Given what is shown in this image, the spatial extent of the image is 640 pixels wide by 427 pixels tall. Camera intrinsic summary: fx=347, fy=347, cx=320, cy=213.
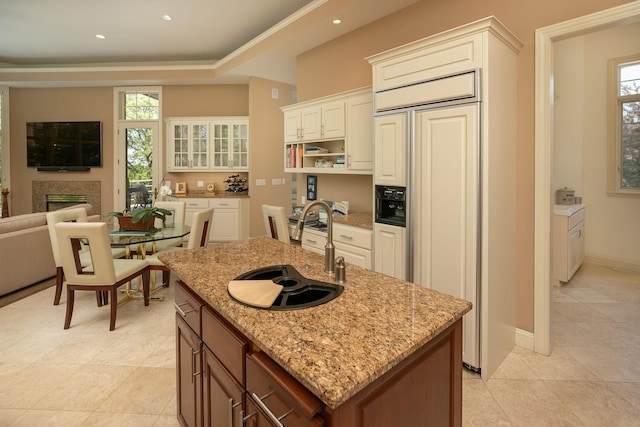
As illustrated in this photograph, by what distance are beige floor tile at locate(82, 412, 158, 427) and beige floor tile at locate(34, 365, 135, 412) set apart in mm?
102

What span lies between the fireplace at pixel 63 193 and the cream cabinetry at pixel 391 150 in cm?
663

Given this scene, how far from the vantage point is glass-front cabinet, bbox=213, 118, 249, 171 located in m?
6.70

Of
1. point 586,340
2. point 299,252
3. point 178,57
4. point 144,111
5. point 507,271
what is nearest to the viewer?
point 299,252

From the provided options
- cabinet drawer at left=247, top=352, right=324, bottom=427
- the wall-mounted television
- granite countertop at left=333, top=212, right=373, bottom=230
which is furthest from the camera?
the wall-mounted television

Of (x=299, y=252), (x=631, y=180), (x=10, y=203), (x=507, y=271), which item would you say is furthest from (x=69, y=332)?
(x=631, y=180)

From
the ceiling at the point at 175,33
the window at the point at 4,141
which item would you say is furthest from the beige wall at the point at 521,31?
the window at the point at 4,141

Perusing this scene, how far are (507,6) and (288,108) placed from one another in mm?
2589

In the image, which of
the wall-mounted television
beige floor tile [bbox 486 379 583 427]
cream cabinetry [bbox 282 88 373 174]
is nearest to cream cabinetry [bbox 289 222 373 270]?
cream cabinetry [bbox 282 88 373 174]

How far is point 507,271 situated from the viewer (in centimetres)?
256

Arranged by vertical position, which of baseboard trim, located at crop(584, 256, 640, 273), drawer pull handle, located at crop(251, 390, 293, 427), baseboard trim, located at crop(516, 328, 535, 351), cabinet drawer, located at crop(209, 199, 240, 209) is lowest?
baseboard trim, located at crop(516, 328, 535, 351)

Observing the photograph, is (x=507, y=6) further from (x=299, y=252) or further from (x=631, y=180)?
(x=631, y=180)

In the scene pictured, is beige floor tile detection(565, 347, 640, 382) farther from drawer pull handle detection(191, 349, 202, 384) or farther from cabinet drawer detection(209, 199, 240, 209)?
cabinet drawer detection(209, 199, 240, 209)

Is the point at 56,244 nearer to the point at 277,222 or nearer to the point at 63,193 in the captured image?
the point at 277,222

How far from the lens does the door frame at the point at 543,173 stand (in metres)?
2.51
